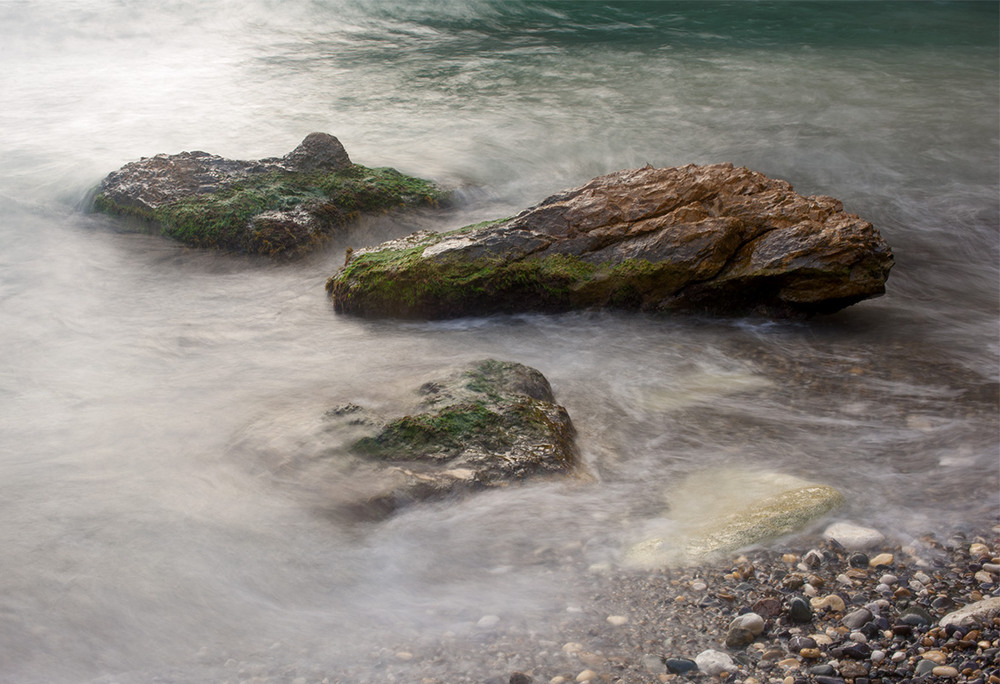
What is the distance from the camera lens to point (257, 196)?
8.34m

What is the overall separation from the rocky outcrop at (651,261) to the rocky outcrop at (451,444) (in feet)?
5.73

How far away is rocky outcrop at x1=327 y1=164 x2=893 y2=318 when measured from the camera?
21.2 ft

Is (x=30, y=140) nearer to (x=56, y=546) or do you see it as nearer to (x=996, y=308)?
(x=56, y=546)

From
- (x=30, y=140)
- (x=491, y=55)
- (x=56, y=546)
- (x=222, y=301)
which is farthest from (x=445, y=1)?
(x=56, y=546)

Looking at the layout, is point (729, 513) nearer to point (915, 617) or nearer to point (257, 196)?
point (915, 617)

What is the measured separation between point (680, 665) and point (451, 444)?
5.89ft

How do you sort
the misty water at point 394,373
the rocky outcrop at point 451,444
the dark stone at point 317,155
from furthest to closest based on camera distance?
the dark stone at point 317,155
the rocky outcrop at point 451,444
the misty water at point 394,373

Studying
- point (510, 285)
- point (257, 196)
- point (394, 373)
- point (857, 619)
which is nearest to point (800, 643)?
point (857, 619)

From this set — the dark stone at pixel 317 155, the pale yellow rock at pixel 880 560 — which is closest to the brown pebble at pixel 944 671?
the pale yellow rock at pixel 880 560

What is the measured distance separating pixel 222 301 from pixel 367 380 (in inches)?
85.8

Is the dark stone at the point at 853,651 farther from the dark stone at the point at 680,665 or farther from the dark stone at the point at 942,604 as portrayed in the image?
the dark stone at the point at 680,665

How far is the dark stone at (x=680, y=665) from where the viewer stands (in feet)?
10.4

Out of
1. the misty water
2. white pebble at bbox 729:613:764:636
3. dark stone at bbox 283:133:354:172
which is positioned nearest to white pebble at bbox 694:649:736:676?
white pebble at bbox 729:613:764:636

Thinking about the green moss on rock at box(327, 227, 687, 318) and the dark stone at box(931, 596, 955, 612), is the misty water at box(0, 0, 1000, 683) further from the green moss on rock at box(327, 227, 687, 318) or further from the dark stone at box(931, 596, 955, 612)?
the dark stone at box(931, 596, 955, 612)
